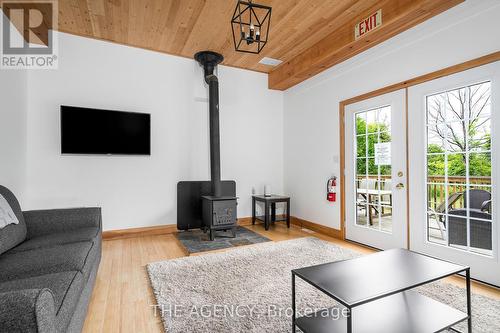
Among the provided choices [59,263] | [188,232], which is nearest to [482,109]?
[59,263]

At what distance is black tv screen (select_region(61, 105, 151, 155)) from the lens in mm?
3389

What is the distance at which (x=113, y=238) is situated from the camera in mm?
3662

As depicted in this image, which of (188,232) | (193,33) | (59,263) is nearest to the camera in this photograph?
(59,263)

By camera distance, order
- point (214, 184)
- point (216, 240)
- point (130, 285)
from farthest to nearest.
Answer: point (214, 184)
point (216, 240)
point (130, 285)

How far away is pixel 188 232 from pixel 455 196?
3.43m

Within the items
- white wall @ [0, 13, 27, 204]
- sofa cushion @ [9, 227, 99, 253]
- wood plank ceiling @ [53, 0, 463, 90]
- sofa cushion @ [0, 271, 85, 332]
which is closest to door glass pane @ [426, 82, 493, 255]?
wood plank ceiling @ [53, 0, 463, 90]

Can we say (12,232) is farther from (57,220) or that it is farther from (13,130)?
(13,130)

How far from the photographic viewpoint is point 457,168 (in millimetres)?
2531

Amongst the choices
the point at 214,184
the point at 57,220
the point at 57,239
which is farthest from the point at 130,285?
the point at 214,184

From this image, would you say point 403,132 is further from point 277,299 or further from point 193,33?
point 193,33

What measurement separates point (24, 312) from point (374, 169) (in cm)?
350

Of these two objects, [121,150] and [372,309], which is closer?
[372,309]

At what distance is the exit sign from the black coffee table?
2.43m

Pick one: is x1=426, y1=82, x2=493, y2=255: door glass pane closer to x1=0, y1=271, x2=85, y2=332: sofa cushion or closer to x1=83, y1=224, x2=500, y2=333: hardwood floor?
x1=83, y1=224, x2=500, y2=333: hardwood floor
